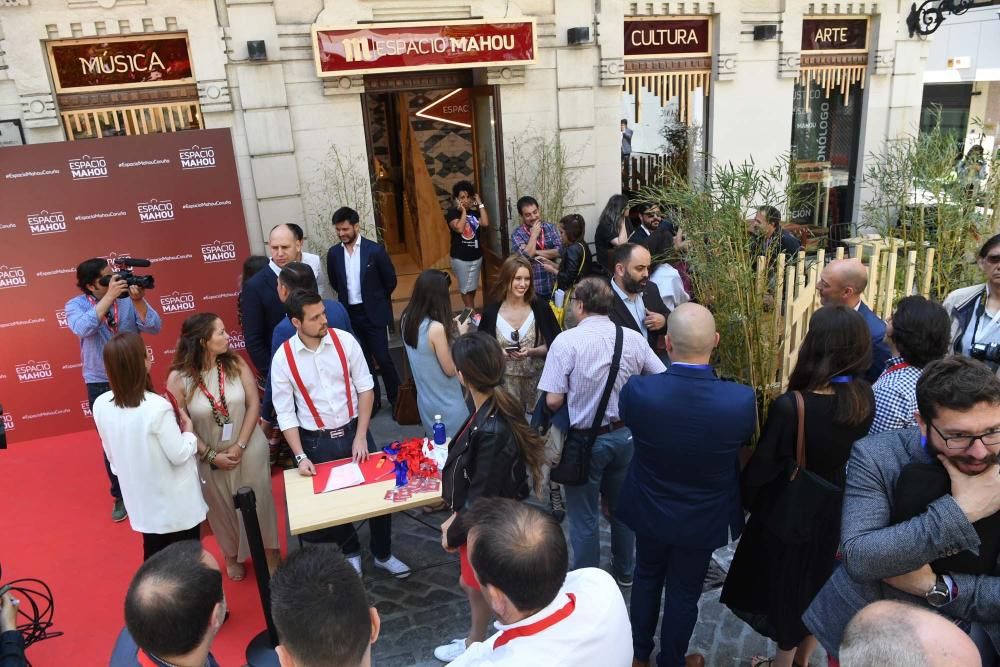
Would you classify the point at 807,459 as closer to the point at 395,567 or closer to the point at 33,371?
the point at 395,567

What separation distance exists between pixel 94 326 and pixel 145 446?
178 cm

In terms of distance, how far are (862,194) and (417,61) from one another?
21.5 ft

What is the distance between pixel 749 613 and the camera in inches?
120

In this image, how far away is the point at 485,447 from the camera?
2.81m

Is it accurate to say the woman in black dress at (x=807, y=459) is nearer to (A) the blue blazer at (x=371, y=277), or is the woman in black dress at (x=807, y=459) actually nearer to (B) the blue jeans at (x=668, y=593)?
(B) the blue jeans at (x=668, y=593)

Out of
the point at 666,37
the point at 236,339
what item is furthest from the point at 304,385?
the point at 666,37

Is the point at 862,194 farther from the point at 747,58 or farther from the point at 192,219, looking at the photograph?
the point at 192,219

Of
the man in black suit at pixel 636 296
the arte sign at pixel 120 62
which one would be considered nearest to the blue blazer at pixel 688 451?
the man in black suit at pixel 636 296

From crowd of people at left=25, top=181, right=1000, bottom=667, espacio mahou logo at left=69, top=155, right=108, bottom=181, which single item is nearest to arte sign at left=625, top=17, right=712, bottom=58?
crowd of people at left=25, top=181, right=1000, bottom=667

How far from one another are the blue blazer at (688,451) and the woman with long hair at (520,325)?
1.57 m

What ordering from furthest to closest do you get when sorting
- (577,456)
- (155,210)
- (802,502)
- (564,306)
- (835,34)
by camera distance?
(835,34) < (155,210) < (564,306) < (577,456) < (802,502)

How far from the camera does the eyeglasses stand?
1845 mm

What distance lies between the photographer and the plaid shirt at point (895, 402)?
2.77 m

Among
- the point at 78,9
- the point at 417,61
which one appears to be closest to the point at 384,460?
the point at 417,61
